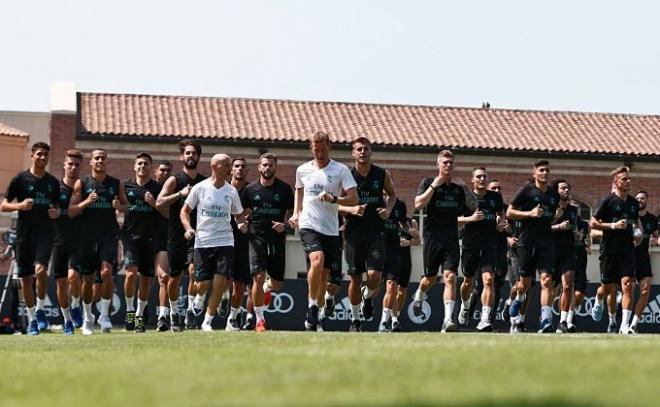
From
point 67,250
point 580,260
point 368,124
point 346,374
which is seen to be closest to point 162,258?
point 67,250

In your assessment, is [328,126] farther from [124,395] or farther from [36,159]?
[124,395]

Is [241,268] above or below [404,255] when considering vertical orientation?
below

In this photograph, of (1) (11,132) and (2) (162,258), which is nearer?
(2) (162,258)

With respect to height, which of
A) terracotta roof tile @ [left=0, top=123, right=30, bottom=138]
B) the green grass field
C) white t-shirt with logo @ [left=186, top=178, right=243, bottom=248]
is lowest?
the green grass field

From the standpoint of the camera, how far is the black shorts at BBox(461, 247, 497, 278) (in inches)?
843

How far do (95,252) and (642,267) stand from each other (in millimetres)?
8980

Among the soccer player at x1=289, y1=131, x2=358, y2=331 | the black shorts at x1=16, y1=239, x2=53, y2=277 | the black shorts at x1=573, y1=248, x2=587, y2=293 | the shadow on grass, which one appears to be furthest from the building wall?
the shadow on grass

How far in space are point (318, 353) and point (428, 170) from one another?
41.0 m

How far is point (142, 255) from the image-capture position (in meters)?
21.1

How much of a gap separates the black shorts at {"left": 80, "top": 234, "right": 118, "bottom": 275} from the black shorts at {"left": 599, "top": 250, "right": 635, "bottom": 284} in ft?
24.4

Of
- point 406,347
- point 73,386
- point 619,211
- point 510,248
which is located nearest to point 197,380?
point 73,386

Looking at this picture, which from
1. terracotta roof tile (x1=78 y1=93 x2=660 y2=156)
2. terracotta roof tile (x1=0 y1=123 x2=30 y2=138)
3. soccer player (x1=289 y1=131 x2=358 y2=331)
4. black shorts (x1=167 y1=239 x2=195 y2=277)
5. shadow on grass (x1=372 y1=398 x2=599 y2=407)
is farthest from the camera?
terracotta roof tile (x1=0 y1=123 x2=30 y2=138)

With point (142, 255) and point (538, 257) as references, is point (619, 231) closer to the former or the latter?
point (538, 257)

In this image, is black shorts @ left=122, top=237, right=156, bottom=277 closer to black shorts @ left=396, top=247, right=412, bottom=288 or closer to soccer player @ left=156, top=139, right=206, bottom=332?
soccer player @ left=156, top=139, right=206, bottom=332
